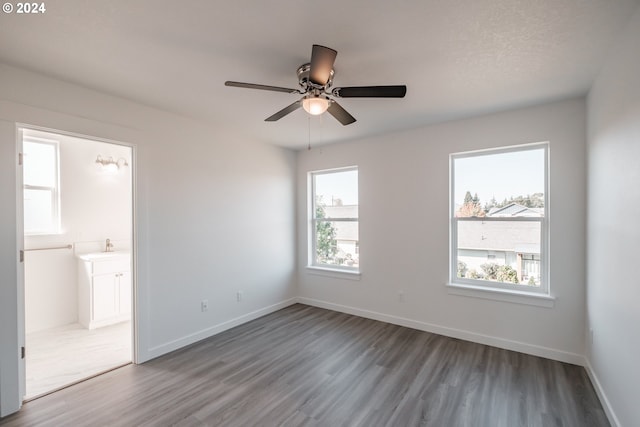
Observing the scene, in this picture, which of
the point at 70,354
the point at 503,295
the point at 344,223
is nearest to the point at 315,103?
the point at 344,223

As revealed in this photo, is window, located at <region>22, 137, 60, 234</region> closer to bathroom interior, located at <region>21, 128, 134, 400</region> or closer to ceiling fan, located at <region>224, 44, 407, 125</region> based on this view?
bathroom interior, located at <region>21, 128, 134, 400</region>

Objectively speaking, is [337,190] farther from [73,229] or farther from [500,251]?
[73,229]

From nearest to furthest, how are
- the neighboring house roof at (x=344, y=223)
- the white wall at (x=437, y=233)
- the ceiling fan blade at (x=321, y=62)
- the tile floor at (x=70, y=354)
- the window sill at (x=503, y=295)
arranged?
the ceiling fan blade at (x=321, y=62)
the tile floor at (x=70, y=354)
the white wall at (x=437, y=233)
the window sill at (x=503, y=295)
the neighboring house roof at (x=344, y=223)

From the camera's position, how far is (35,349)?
3141mm

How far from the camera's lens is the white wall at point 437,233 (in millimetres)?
2846

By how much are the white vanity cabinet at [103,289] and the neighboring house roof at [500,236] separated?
4529 millimetres

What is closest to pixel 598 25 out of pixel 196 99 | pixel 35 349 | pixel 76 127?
pixel 196 99

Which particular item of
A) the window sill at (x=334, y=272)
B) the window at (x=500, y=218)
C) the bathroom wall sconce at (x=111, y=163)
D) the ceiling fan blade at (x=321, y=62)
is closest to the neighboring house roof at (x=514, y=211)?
the window at (x=500, y=218)

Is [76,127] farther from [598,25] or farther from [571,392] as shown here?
[571,392]

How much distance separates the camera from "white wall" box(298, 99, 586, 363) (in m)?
2.85

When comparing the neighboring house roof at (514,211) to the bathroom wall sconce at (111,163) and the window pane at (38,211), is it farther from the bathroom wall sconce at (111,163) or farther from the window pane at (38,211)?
the window pane at (38,211)

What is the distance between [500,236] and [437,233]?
0.67m

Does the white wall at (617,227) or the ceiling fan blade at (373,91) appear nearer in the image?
the white wall at (617,227)

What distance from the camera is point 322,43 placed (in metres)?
1.89
